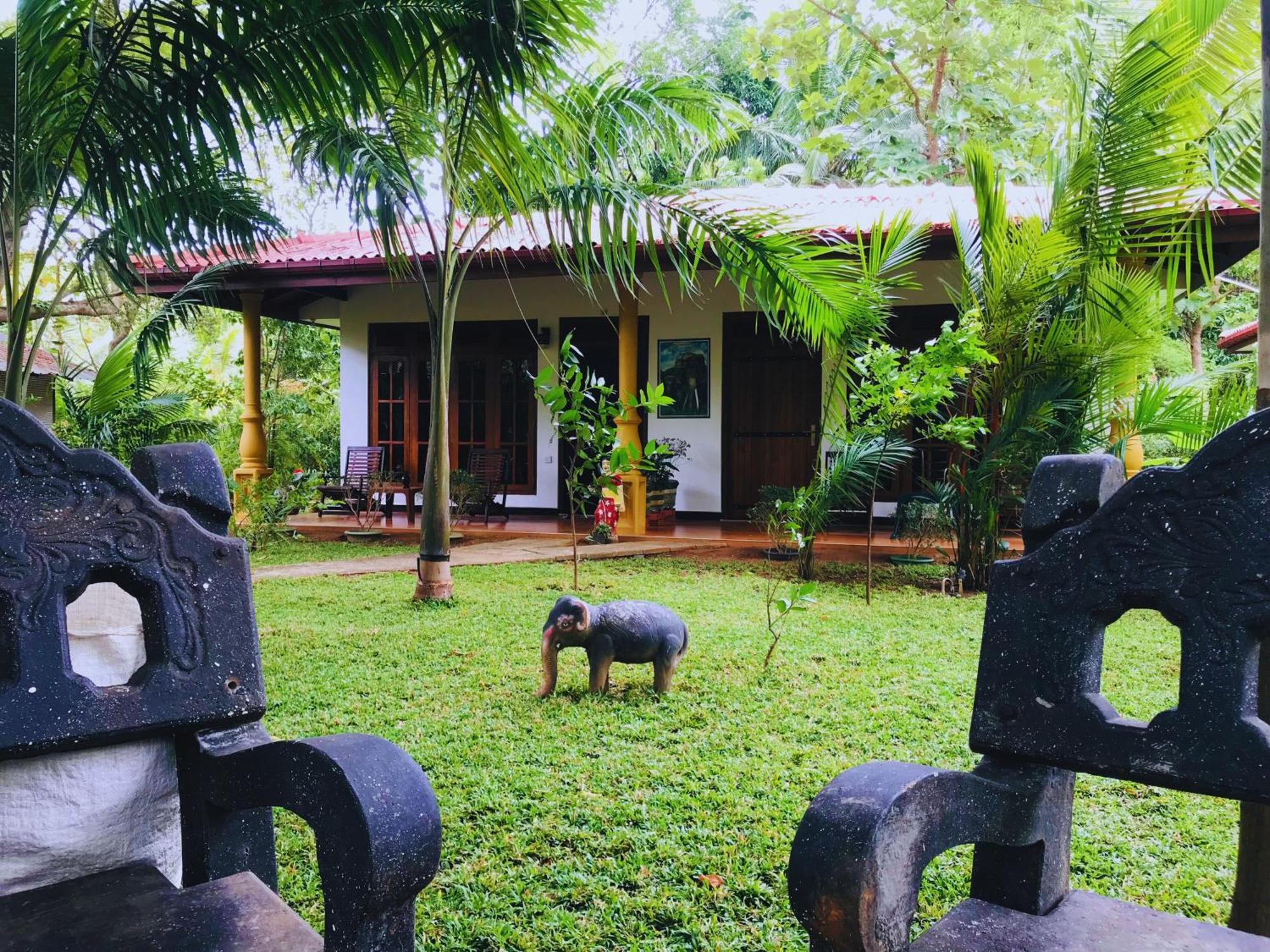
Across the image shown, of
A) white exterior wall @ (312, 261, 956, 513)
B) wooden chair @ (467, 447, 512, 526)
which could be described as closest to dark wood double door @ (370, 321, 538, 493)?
white exterior wall @ (312, 261, 956, 513)

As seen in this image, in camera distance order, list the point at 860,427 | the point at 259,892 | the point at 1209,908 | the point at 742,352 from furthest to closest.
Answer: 1. the point at 742,352
2. the point at 860,427
3. the point at 1209,908
4. the point at 259,892

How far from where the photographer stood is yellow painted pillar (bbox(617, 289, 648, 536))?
849 cm

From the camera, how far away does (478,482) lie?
962 centimetres

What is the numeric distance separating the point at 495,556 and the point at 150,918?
20.9ft

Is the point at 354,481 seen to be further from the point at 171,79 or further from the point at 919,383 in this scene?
the point at 171,79

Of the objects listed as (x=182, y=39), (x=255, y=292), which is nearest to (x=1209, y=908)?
(x=182, y=39)

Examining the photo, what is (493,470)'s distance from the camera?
10.1 metres

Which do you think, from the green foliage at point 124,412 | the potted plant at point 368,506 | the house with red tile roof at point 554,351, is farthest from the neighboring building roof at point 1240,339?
the green foliage at point 124,412

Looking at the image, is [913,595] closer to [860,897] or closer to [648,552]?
[648,552]

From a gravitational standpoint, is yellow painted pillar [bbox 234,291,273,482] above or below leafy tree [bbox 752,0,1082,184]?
below

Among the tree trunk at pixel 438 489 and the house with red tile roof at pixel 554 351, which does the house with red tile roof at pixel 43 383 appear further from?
the tree trunk at pixel 438 489

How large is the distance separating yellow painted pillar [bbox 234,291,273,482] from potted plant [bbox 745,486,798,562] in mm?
5274

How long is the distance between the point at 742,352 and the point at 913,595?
15.1ft

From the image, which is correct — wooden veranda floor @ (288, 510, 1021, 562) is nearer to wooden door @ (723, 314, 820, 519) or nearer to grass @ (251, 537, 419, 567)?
grass @ (251, 537, 419, 567)
